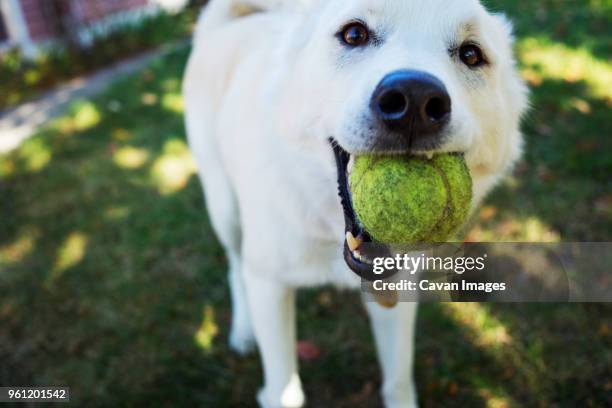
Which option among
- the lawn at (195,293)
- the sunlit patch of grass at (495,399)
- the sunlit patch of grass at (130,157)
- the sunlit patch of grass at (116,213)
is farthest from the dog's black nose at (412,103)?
the sunlit patch of grass at (130,157)

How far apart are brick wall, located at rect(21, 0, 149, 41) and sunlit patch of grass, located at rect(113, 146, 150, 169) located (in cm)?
357

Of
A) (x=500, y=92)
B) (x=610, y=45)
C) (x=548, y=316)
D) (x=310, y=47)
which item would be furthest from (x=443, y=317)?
(x=610, y=45)

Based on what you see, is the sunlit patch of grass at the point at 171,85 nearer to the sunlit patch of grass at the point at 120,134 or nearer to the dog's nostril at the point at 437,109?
the sunlit patch of grass at the point at 120,134

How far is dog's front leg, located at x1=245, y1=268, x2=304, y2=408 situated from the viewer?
84.2 inches

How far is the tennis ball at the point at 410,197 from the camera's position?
4.77 feet

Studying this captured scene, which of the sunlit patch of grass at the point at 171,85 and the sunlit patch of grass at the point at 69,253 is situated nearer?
the sunlit patch of grass at the point at 69,253

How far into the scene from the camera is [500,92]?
75.1 inches

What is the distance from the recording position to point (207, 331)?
3.03 metres

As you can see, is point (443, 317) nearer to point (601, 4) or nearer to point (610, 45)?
point (610, 45)

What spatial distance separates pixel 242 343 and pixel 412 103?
1888 millimetres

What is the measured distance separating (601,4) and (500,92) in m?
5.54

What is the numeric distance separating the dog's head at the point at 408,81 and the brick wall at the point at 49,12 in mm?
6678

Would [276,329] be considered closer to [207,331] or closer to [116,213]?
[207,331]

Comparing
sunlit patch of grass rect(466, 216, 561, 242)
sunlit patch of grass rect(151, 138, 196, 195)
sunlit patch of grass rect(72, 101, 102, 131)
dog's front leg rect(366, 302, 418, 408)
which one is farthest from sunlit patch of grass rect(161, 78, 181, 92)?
dog's front leg rect(366, 302, 418, 408)
